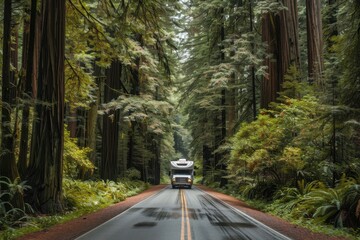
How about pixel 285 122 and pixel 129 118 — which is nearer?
pixel 285 122

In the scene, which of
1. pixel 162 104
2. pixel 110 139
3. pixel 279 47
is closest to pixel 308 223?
pixel 279 47

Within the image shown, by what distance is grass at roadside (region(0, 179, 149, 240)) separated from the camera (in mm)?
10741

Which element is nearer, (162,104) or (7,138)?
(7,138)

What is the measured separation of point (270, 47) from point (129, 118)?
10.5m

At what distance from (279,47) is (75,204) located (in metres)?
14.9

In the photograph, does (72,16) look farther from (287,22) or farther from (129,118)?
(287,22)

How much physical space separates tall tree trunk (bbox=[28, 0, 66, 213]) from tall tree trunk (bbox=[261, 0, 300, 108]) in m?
12.7

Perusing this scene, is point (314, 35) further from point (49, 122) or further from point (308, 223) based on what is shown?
point (49, 122)

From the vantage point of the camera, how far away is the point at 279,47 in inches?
902

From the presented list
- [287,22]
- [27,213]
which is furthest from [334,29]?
[27,213]

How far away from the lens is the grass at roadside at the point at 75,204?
35.2 ft


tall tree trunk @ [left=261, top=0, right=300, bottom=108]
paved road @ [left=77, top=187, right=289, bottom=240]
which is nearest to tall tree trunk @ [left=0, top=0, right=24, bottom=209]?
paved road @ [left=77, top=187, right=289, bottom=240]

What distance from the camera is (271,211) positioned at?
56.6 feet

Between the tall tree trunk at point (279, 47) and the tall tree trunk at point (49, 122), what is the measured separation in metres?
12.7
